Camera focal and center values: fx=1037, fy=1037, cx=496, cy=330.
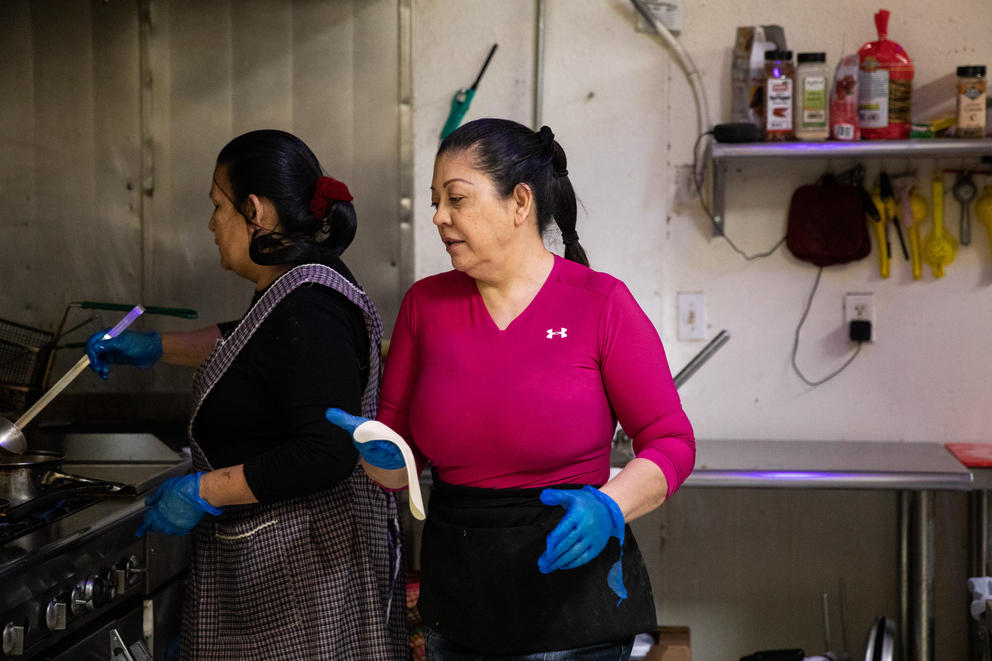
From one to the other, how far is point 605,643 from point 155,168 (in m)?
1.84

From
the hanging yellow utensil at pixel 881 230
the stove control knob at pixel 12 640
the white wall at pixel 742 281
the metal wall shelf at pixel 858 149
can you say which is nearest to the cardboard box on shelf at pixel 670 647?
the white wall at pixel 742 281

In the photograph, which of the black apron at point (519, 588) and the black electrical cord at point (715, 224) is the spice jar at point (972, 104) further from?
the black apron at point (519, 588)

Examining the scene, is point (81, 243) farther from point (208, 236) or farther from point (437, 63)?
point (437, 63)

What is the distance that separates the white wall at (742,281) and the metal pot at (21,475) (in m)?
1.18

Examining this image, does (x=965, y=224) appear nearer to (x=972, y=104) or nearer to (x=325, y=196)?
(x=972, y=104)

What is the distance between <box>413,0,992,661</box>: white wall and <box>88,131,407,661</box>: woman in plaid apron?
115 cm

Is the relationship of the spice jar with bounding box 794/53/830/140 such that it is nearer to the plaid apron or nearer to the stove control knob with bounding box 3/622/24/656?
the plaid apron

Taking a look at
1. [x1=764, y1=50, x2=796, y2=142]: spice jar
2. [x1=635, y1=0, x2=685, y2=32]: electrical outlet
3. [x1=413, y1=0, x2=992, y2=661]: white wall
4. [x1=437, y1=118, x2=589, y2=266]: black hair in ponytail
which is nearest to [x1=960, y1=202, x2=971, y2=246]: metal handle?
[x1=413, y1=0, x2=992, y2=661]: white wall

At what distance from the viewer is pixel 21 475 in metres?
1.63

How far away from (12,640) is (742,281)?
1.83m

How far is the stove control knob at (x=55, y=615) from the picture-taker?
1.42 metres

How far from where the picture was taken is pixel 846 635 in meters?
2.62

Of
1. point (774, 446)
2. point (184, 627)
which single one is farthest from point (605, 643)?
point (774, 446)

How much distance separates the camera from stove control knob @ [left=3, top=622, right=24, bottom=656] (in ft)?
4.34
